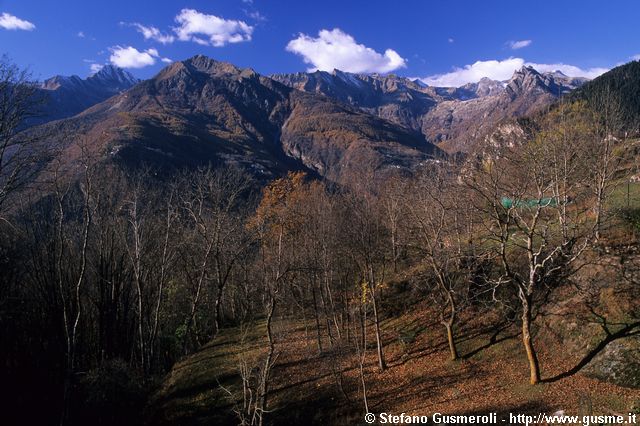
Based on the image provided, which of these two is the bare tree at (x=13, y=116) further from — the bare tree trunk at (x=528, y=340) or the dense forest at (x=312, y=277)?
the bare tree trunk at (x=528, y=340)

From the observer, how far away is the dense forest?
19.4m

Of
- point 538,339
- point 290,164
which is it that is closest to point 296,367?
point 538,339

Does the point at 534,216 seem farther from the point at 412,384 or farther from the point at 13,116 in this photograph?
the point at 13,116

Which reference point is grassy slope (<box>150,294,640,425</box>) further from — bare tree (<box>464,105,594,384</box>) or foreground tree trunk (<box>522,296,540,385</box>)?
bare tree (<box>464,105,594,384</box>)

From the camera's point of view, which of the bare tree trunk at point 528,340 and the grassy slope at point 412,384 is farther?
the grassy slope at point 412,384

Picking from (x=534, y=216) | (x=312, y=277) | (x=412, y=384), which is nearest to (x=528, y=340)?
(x=534, y=216)

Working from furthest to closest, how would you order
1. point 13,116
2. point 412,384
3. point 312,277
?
point 312,277 → point 412,384 → point 13,116

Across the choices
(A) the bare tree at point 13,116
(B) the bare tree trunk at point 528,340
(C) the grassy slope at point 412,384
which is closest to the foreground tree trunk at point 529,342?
(B) the bare tree trunk at point 528,340

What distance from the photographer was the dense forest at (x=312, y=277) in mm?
19359

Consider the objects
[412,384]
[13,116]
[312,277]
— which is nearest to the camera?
[13,116]

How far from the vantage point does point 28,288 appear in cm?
2884

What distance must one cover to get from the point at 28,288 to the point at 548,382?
105ft

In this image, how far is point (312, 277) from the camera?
29.5m

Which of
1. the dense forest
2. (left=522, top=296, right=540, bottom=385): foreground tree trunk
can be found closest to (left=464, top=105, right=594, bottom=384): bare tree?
(left=522, top=296, right=540, bottom=385): foreground tree trunk
